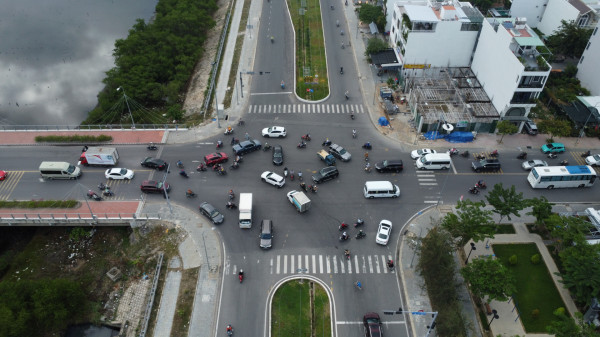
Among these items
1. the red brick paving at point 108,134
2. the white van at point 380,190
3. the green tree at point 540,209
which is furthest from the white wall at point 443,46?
the red brick paving at point 108,134

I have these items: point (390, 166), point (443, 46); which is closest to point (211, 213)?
point (390, 166)

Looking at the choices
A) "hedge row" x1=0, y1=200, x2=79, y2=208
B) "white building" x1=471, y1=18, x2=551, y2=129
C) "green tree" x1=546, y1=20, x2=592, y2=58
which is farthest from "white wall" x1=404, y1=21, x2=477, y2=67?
"hedge row" x1=0, y1=200, x2=79, y2=208

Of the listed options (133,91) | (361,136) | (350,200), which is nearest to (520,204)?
(350,200)

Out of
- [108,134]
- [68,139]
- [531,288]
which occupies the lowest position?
[531,288]

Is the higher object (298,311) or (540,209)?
(540,209)

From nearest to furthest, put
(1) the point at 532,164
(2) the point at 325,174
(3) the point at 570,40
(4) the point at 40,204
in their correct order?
(4) the point at 40,204
(2) the point at 325,174
(1) the point at 532,164
(3) the point at 570,40

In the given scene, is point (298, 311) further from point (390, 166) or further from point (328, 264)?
point (390, 166)

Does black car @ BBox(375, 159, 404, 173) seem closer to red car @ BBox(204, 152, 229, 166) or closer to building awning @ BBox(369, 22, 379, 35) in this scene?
red car @ BBox(204, 152, 229, 166)
